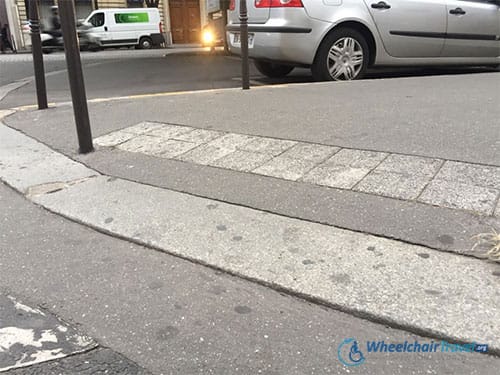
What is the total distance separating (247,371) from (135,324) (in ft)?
2.02

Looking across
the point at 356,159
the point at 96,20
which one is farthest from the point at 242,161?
the point at 96,20

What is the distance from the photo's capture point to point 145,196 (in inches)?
149

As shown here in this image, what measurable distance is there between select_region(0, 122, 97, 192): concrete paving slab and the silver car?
341cm

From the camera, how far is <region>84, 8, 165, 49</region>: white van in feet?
84.0

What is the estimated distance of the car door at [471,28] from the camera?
24.7ft

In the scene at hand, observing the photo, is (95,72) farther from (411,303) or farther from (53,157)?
(411,303)

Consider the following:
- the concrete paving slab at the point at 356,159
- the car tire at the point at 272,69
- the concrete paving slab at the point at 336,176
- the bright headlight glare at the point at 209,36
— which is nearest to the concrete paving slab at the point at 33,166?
the concrete paving slab at the point at 336,176

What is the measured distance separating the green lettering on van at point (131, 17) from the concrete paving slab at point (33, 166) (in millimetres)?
22388

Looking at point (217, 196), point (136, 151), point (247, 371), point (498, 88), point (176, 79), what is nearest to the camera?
point (247, 371)

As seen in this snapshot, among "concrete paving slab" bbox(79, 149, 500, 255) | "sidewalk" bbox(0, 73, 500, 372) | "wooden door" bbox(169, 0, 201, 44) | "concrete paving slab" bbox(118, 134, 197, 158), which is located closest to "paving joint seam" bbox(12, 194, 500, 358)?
"sidewalk" bbox(0, 73, 500, 372)

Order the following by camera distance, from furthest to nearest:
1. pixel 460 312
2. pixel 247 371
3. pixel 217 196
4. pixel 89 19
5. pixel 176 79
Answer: pixel 89 19
pixel 176 79
pixel 217 196
pixel 460 312
pixel 247 371

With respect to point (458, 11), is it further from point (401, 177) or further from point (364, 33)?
point (401, 177)

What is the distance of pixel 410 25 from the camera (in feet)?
23.9

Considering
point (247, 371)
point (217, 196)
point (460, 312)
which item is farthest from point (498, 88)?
point (247, 371)
